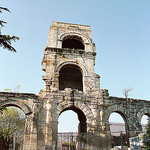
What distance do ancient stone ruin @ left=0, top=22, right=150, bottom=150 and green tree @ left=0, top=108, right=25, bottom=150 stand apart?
528cm

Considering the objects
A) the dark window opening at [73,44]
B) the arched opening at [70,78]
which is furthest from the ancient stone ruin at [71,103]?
the arched opening at [70,78]

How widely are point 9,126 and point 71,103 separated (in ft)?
32.0

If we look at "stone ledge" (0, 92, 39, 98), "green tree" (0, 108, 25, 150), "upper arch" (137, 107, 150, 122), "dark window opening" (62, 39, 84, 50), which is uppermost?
"dark window opening" (62, 39, 84, 50)

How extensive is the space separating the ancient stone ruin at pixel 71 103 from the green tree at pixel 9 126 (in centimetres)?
A: 528

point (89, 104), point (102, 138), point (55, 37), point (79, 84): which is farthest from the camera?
point (79, 84)

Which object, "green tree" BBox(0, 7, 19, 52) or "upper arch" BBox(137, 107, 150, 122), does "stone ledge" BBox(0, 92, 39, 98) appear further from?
"upper arch" BBox(137, 107, 150, 122)

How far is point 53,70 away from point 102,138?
19.9 feet

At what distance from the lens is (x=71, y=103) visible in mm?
10938

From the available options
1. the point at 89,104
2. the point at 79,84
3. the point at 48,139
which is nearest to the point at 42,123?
the point at 48,139

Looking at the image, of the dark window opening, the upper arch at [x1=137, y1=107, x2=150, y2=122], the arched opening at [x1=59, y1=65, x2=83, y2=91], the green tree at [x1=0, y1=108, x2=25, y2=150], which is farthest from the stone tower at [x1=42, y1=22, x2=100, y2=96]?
the green tree at [x1=0, y1=108, x2=25, y2=150]

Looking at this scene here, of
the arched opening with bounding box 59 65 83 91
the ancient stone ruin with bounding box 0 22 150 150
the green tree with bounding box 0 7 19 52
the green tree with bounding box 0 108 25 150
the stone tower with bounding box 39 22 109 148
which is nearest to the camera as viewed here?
the green tree with bounding box 0 7 19 52

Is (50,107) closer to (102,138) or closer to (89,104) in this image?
(89,104)

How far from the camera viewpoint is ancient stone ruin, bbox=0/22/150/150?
9969 mm

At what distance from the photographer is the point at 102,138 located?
1038 cm
